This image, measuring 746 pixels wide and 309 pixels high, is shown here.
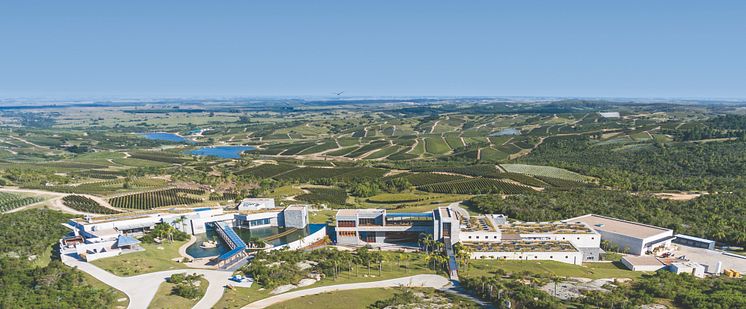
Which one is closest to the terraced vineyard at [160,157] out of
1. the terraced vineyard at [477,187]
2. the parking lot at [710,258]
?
the terraced vineyard at [477,187]

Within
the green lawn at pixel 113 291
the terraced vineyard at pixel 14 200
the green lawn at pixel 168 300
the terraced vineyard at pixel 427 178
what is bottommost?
the terraced vineyard at pixel 427 178

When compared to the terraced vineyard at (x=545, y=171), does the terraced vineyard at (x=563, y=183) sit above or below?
below

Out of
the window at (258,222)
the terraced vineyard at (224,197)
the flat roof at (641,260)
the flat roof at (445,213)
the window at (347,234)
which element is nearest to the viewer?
the flat roof at (641,260)

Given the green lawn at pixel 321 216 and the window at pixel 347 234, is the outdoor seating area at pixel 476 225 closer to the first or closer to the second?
the window at pixel 347 234

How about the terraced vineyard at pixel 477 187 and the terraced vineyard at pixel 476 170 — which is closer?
the terraced vineyard at pixel 477 187

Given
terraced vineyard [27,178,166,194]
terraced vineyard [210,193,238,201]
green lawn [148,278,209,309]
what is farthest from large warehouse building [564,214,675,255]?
terraced vineyard [27,178,166,194]

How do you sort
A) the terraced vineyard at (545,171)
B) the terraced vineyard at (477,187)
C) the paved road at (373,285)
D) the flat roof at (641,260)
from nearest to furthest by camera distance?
1. the paved road at (373,285)
2. the flat roof at (641,260)
3. the terraced vineyard at (477,187)
4. the terraced vineyard at (545,171)
